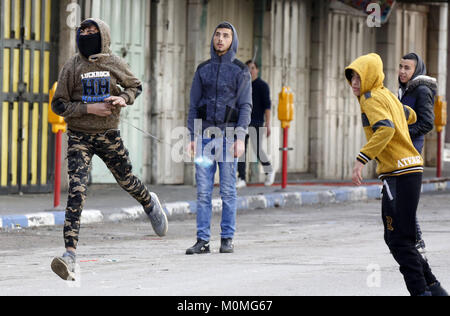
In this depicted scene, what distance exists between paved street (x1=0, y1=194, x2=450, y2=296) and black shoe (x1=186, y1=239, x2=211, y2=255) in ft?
0.31

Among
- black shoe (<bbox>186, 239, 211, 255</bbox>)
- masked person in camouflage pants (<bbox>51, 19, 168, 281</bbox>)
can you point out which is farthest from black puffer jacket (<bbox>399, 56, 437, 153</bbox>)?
masked person in camouflage pants (<bbox>51, 19, 168, 281</bbox>)

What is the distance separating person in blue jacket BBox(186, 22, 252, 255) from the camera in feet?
29.6

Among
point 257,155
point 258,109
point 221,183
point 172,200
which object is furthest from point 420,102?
point 257,155

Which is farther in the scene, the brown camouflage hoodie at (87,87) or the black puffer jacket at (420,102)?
the black puffer jacket at (420,102)

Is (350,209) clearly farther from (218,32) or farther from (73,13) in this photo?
(218,32)

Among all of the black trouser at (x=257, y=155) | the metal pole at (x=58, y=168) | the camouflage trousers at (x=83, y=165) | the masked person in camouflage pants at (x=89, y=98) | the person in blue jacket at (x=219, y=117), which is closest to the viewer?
the camouflage trousers at (x=83, y=165)

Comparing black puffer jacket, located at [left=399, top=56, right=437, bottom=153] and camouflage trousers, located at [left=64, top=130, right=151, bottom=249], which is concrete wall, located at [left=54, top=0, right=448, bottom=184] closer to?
camouflage trousers, located at [left=64, top=130, right=151, bottom=249]

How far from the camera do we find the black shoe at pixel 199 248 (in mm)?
A: 9031

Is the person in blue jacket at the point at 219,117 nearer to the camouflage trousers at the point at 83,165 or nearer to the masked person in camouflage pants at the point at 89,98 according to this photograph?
the camouflage trousers at the point at 83,165

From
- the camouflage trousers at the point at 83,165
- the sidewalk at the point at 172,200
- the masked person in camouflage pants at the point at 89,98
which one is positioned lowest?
the sidewalk at the point at 172,200

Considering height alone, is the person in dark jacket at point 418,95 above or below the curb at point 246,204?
above

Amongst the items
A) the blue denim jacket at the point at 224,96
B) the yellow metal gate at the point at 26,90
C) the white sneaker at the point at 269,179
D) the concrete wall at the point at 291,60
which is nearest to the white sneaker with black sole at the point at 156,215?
the blue denim jacket at the point at 224,96

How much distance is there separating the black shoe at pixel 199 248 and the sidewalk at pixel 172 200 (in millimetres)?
3023
